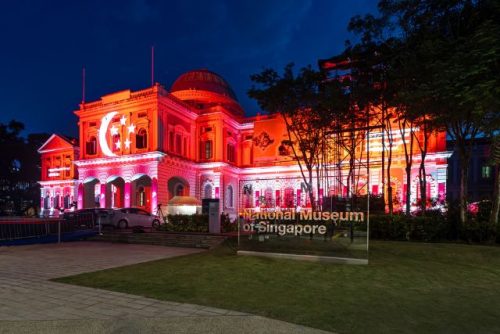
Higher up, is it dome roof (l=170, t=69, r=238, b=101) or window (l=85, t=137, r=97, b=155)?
dome roof (l=170, t=69, r=238, b=101)

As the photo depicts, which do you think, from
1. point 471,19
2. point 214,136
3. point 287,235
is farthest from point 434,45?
point 214,136

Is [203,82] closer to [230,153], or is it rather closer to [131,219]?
[230,153]

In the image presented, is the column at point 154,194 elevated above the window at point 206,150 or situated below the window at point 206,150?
below

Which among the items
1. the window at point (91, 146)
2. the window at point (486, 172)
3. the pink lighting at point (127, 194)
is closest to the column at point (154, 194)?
the pink lighting at point (127, 194)

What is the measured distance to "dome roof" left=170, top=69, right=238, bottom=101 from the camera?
145 ft

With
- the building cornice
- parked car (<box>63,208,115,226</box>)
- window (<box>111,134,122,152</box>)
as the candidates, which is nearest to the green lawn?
parked car (<box>63,208,115,226</box>)

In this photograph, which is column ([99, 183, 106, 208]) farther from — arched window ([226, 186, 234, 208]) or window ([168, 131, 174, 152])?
arched window ([226, 186, 234, 208])

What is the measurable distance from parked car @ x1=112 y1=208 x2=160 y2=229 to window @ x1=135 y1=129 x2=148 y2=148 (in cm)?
1093

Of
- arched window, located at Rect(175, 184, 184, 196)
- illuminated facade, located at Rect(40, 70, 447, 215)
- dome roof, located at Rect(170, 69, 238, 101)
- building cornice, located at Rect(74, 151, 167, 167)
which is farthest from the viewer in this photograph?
dome roof, located at Rect(170, 69, 238, 101)

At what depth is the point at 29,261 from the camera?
10.2 m

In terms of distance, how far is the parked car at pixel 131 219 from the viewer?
2114 centimetres

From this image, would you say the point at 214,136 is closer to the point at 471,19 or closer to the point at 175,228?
the point at 175,228

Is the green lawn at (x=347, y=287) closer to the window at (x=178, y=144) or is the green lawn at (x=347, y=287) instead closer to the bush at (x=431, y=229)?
the bush at (x=431, y=229)

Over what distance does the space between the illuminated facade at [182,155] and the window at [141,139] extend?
10 cm
